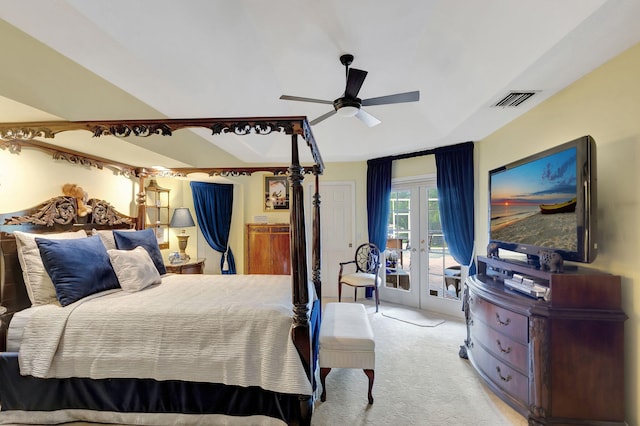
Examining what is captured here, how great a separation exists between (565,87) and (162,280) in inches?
160

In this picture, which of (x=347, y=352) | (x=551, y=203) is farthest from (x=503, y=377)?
(x=551, y=203)

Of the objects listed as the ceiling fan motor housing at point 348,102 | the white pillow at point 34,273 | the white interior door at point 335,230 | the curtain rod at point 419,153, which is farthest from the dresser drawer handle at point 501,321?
the white pillow at point 34,273

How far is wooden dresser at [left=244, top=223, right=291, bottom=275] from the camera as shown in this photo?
15.0 ft

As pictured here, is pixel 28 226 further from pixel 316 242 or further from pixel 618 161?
pixel 618 161

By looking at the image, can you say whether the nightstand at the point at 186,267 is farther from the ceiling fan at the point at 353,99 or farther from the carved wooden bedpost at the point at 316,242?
the ceiling fan at the point at 353,99

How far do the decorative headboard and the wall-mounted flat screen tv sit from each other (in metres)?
3.97

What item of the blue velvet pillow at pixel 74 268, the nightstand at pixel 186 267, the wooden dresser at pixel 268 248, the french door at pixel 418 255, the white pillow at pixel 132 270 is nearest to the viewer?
the blue velvet pillow at pixel 74 268

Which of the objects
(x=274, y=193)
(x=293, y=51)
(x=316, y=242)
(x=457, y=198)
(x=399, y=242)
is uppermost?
(x=293, y=51)

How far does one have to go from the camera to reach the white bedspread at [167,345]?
178 cm

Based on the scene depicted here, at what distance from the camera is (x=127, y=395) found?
186 cm

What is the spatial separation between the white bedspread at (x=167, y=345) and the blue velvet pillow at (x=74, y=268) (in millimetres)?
180

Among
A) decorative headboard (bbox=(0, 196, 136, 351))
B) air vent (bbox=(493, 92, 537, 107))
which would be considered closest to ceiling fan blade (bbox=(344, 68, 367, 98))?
air vent (bbox=(493, 92, 537, 107))

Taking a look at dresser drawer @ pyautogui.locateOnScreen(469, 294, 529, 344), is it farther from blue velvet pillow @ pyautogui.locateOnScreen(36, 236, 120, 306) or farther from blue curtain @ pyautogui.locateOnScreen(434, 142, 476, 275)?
blue velvet pillow @ pyautogui.locateOnScreen(36, 236, 120, 306)

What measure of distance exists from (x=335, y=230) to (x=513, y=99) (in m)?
3.12
